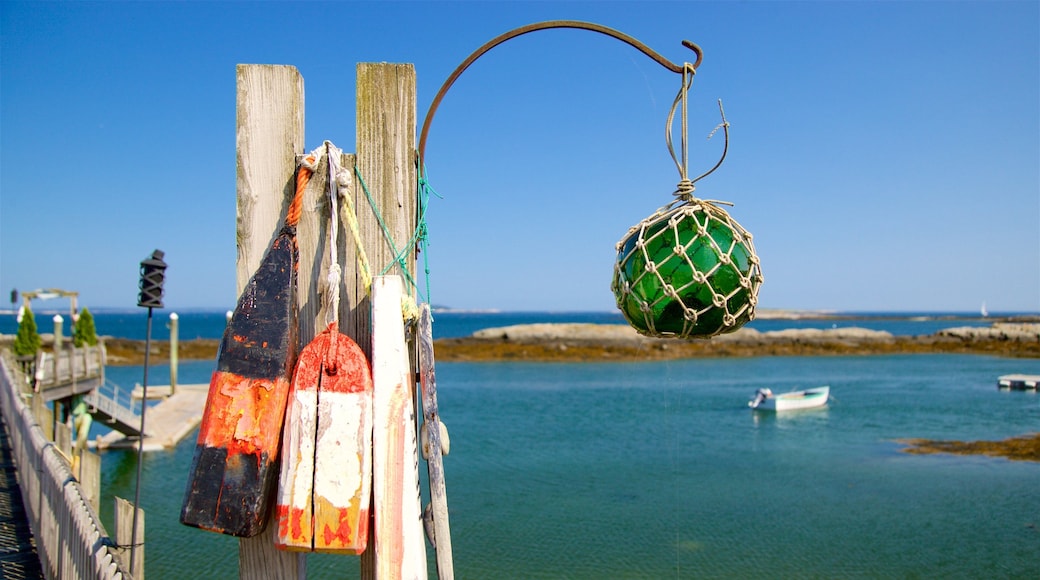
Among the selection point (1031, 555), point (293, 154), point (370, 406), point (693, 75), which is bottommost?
point (1031, 555)

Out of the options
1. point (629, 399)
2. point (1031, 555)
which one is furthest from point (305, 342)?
point (629, 399)

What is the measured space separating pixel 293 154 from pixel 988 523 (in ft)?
47.6

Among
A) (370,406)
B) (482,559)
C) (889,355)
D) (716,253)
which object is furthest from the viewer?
(889,355)

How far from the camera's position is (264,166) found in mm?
2027

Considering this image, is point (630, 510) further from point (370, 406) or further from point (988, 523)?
point (370, 406)

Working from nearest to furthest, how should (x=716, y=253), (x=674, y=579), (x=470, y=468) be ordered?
(x=716, y=253) → (x=674, y=579) → (x=470, y=468)

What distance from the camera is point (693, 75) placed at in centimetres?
224

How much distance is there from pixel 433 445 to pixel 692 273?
945mm

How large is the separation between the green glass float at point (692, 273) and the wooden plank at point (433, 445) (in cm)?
71

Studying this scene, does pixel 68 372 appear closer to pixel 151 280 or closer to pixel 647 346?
pixel 151 280

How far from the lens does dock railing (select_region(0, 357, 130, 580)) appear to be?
3617 millimetres

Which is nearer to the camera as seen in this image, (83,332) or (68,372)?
(68,372)

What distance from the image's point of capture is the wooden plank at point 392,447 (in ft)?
6.10

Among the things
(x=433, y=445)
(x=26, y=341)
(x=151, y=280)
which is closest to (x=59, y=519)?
(x=151, y=280)
